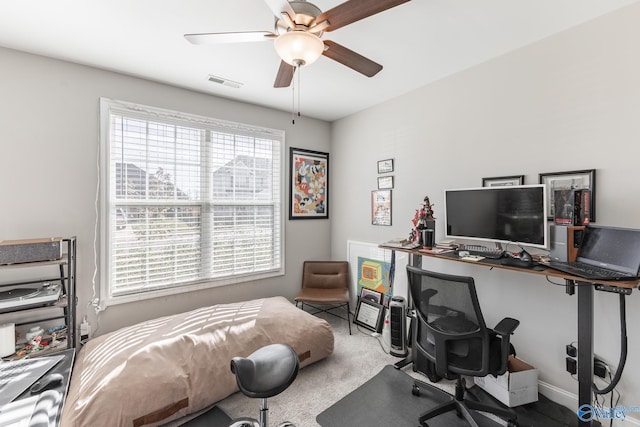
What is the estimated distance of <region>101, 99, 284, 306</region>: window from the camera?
2502 millimetres

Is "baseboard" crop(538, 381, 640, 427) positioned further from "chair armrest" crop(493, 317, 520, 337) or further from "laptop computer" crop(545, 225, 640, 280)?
"laptop computer" crop(545, 225, 640, 280)

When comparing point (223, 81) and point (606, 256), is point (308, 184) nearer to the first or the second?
point (223, 81)

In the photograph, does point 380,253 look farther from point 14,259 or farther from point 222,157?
point 14,259

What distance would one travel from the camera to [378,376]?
2.28m

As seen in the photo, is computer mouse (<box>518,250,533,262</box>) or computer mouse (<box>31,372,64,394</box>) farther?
computer mouse (<box>518,250,533,262</box>)

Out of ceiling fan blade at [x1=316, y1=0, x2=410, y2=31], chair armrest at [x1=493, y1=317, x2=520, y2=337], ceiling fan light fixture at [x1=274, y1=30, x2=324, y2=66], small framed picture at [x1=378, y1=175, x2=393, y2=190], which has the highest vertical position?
ceiling fan blade at [x1=316, y1=0, x2=410, y2=31]

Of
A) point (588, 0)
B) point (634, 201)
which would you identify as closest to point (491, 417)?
point (634, 201)

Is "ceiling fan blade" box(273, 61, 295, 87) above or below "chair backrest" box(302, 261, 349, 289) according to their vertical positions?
above

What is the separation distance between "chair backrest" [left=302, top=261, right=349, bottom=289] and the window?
1.21 feet

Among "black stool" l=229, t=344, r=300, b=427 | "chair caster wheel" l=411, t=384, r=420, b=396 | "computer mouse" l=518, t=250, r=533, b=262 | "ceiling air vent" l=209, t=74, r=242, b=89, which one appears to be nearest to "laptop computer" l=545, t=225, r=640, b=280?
"computer mouse" l=518, t=250, r=533, b=262

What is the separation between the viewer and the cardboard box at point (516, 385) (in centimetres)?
186

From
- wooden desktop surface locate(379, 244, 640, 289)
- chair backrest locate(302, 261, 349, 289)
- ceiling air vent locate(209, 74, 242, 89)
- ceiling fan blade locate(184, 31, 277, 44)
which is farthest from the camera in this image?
chair backrest locate(302, 261, 349, 289)

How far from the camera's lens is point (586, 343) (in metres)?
1.54

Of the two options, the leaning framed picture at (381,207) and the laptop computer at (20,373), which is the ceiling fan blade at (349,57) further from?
the laptop computer at (20,373)
